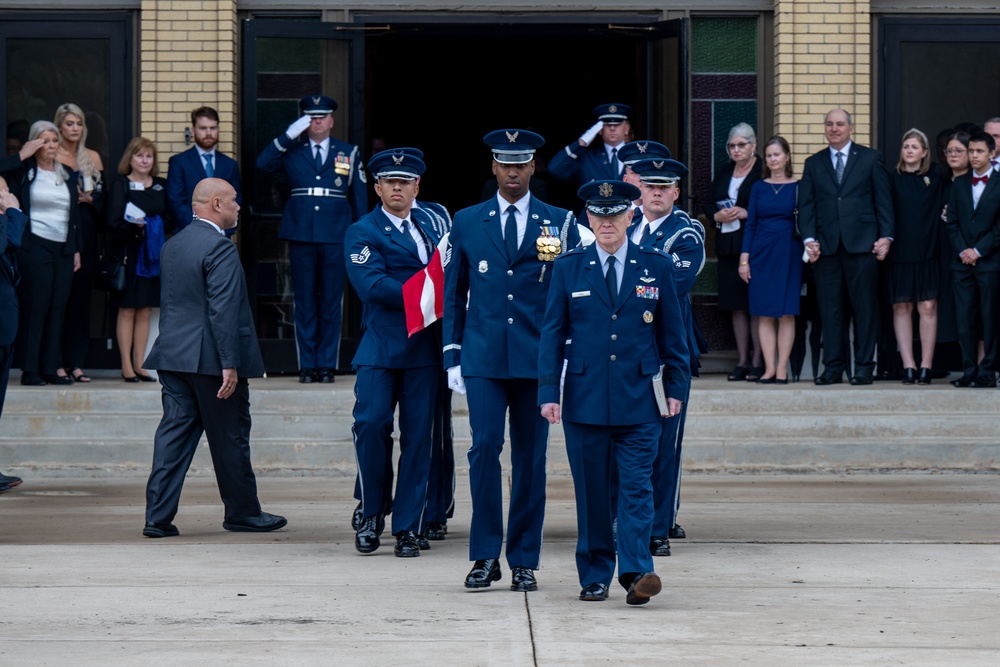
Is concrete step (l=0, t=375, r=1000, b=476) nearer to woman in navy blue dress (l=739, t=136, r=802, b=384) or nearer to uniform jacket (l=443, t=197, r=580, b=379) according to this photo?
woman in navy blue dress (l=739, t=136, r=802, b=384)

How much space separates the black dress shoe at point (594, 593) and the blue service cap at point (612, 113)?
7018mm

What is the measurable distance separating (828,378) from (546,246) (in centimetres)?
617

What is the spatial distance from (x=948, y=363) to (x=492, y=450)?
7800 mm

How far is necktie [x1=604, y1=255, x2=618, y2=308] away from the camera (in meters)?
7.25

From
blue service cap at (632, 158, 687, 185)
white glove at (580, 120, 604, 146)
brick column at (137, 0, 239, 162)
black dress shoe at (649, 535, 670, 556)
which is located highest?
brick column at (137, 0, 239, 162)

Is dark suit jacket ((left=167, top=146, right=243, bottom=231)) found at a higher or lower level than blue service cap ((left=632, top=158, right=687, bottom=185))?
higher

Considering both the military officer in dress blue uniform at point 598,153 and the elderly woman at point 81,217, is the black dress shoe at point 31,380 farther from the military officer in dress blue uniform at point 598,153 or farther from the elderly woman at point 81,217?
the military officer in dress blue uniform at point 598,153

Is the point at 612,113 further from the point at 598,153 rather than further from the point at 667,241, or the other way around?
the point at 667,241

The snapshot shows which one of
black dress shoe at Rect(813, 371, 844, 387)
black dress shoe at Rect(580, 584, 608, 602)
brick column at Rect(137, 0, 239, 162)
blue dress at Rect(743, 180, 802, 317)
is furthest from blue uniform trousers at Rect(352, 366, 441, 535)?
brick column at Rect(137, 0, 239, 162)

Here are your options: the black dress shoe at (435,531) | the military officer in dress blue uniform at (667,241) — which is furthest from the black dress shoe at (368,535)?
the military officer in dress blue uniform at (667,241)

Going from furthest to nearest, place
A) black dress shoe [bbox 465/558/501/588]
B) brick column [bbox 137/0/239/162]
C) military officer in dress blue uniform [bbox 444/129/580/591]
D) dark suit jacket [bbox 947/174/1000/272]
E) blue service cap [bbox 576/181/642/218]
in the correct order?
brick column [bbox 137/0/239/162], dark suit jacket [bbox 947/174/1000/272], military officer in dress blue uniform [bbox 444/129/580/591], black dress shoe [bbox 465/558/501/588], blue service cap [bbox 576/181/642/218]

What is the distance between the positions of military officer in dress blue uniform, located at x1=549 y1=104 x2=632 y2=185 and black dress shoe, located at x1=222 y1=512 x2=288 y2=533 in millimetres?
5293

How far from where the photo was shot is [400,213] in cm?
865

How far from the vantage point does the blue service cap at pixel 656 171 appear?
855 centimetres
